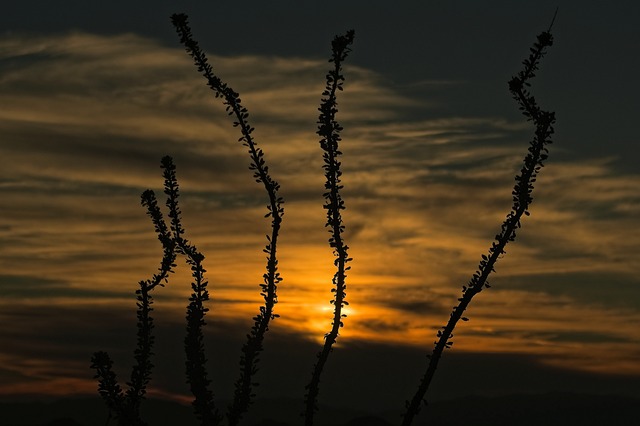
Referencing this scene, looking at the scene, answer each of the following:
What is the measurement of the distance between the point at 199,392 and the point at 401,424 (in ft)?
18.7

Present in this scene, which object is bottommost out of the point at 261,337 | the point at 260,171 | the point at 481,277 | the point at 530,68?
the point at 261,337

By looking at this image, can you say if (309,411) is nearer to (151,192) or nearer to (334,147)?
(334,147)

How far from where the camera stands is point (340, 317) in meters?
24.6

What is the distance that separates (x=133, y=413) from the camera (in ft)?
90.6

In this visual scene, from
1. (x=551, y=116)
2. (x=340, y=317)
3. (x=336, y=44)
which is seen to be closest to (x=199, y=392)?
(x=340, y=317)

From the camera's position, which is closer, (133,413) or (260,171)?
(260,171)

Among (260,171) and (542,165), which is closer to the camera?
(542,165)

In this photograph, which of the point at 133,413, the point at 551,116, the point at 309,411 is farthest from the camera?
the point at 133,413

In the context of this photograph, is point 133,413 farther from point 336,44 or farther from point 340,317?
point 336,44

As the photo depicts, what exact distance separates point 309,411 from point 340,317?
259 centimetres

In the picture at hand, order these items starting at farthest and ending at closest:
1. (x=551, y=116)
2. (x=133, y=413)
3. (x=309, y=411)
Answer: (x=133, y=413), (x=309, y=411), (x=551, y=116)

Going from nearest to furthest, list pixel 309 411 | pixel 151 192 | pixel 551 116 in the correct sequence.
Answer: pixel 551 116, pixel 309 411, pixel 151 192

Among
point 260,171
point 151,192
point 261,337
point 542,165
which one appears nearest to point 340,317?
point 261,337

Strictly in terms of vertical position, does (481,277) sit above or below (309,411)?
above
